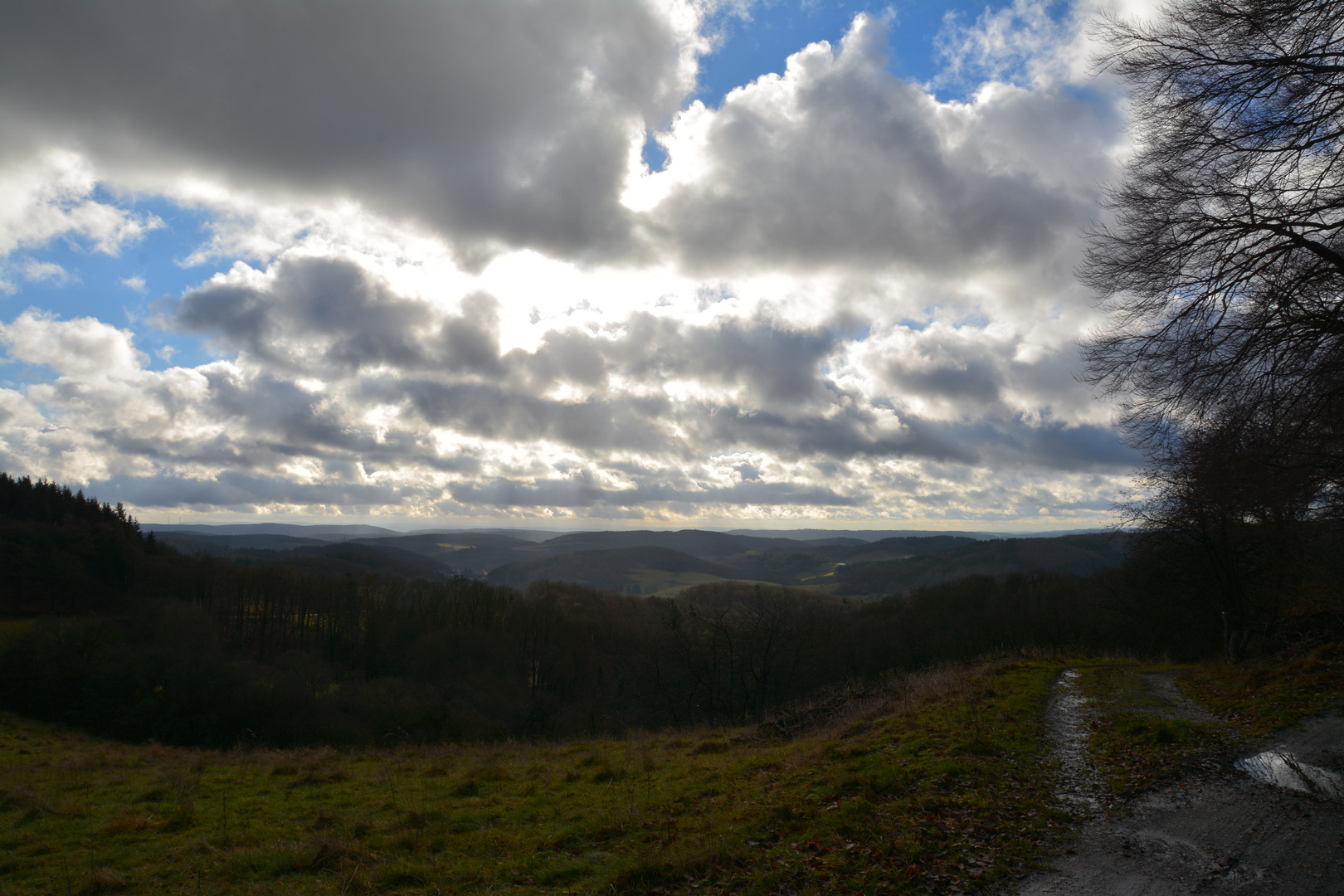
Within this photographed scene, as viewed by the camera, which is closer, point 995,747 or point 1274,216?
point 1274,216

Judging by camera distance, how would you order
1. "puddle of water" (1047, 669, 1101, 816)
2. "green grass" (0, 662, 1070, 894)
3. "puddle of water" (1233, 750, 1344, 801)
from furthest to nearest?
"puddle of water" (1047, 669, 1101, 816), "puddle of water" (1233, 750, 1344, 801), "green grass" (0, 662, 1070, 894)

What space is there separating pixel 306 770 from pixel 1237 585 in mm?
29786

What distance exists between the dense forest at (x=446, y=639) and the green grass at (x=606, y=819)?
11072 mm

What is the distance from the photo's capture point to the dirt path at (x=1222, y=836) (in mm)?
5395

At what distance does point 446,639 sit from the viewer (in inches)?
2427

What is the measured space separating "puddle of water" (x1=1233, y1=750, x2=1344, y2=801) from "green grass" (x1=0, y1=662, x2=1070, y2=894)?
254 cm

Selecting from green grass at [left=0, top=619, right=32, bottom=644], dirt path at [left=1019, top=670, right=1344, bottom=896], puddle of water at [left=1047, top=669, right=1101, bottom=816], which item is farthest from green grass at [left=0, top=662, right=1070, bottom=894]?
green grass at [left=0, top=619, right=32, bottom=644]

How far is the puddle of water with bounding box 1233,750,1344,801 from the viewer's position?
700 centimetres

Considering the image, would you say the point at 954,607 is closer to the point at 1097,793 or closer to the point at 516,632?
the point at 516,632

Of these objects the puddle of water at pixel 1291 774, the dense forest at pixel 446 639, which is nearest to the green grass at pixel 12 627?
the dense forest at pixel 446 639

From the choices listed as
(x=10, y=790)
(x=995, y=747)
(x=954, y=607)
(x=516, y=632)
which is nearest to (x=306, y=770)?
(x=10, y=790)

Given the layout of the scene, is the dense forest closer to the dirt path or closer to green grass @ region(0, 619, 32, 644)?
green grass @ region(0, 619, 32, 644)

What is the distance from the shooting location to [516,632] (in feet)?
232

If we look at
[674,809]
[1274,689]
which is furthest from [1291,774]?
[674,809]
